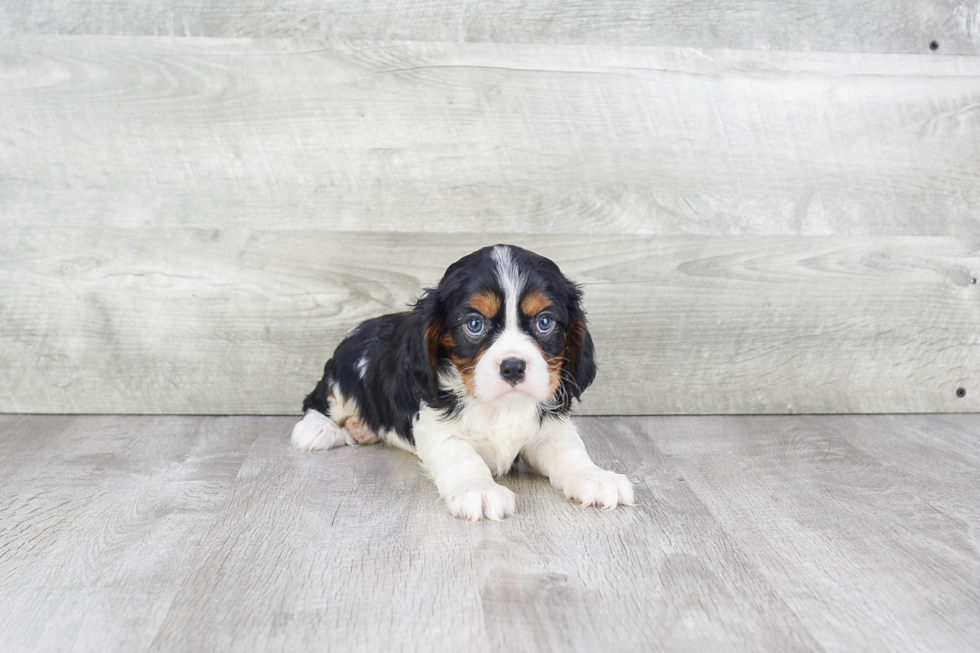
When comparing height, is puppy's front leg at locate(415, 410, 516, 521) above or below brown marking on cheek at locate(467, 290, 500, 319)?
below

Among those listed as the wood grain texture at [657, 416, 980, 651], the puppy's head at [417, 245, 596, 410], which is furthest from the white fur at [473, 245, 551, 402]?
the wood grain texture at [657, 416, 980, 651]

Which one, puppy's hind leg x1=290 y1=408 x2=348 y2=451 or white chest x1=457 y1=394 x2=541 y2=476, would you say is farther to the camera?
puppy's hind leg x1=290 y1=408 x2=348 y2=451

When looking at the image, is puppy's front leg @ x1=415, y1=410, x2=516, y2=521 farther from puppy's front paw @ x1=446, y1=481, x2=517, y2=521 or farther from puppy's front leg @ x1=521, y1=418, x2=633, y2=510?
puppy's front leg @ x1=521, y1=418, x2=633, y2=510

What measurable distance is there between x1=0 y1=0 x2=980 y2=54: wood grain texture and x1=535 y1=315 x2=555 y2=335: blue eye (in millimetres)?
1372

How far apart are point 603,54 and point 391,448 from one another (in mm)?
1590

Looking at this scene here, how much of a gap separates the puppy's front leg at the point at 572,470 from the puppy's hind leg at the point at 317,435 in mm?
676

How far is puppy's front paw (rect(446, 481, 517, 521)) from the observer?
2.13 meters

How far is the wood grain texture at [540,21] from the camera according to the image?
321 centimetres

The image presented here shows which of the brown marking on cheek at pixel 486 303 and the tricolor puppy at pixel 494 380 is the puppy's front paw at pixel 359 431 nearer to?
the tricolor puppy at pixel 494 380

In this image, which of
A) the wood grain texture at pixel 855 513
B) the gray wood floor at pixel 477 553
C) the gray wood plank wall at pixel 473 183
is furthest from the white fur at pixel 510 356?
the gray wood plank wall at pixel 473 183

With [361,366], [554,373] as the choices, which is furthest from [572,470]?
[361,366]

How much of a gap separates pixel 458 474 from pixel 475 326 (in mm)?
376

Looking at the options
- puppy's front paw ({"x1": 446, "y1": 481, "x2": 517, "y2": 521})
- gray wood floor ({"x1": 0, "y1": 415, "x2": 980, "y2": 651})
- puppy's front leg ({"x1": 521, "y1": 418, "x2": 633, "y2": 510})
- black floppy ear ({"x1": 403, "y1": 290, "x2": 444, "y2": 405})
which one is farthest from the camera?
black floppy ear ({"x1": 403, "y1": 290, "x2": 444, "y2": 405})

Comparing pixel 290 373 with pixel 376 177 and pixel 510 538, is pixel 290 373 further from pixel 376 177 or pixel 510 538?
pixel 510 538
